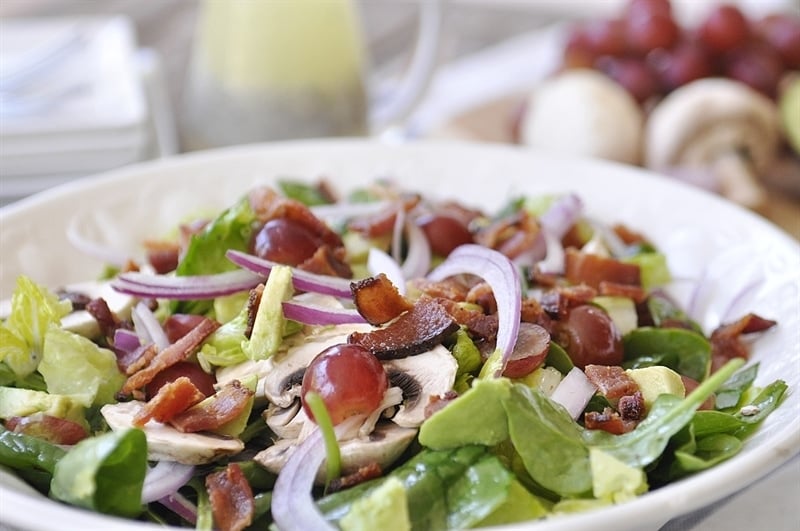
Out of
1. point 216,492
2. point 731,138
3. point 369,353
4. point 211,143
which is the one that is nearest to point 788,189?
point 731,138

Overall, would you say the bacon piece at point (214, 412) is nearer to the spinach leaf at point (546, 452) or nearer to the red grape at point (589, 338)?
the spinach leaf at point (546, 452)

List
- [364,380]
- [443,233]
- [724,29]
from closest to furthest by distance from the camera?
[364,380] < [443,233] < [724,29]

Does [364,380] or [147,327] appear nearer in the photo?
[364,380]

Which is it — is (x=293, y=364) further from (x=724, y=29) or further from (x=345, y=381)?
(x=724, y=29)

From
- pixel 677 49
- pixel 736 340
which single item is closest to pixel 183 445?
pixel 736 340

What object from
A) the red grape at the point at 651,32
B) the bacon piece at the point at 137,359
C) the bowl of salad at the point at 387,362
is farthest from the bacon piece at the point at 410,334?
the red grape at the point at 651,32

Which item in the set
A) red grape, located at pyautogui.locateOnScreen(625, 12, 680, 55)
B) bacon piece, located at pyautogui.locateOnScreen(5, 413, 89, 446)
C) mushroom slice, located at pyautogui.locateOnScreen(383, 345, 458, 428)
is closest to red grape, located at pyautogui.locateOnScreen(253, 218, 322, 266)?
mushroom slice, located at pyautogui.locateOnScreen(383, 345, 458, 428)
